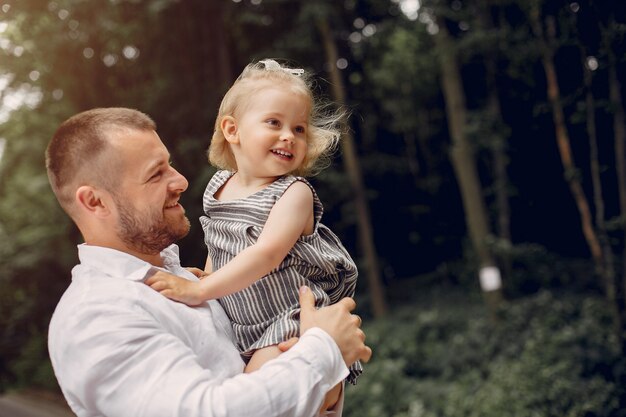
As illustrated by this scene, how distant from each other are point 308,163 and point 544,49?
27.1 ft

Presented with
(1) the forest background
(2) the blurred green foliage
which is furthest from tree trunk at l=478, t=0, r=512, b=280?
(2) the blurred green foliage

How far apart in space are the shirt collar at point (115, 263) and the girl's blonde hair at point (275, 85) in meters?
0.59

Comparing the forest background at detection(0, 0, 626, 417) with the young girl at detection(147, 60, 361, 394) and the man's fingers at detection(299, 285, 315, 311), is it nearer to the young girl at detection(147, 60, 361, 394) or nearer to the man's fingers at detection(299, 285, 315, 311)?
the young girl at detection(147, 60, 361, 394)

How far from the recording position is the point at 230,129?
2.00 metres

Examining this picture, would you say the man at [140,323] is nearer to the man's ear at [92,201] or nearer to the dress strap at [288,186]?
the man's ear at [92,201]

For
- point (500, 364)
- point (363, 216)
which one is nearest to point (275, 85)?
point (500, 364)

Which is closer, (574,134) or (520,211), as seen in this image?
(574,134)

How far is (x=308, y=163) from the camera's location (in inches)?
80.7

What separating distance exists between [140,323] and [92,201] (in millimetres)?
396

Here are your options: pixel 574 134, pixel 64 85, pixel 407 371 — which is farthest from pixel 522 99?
pixel 64 85

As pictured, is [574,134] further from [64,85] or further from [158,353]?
[158,353]

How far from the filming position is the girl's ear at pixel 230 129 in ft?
6.48

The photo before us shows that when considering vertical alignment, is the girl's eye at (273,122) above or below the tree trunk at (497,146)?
above

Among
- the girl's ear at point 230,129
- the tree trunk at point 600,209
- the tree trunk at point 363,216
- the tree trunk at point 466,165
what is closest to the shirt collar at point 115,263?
the girl's ear at point 230,129
